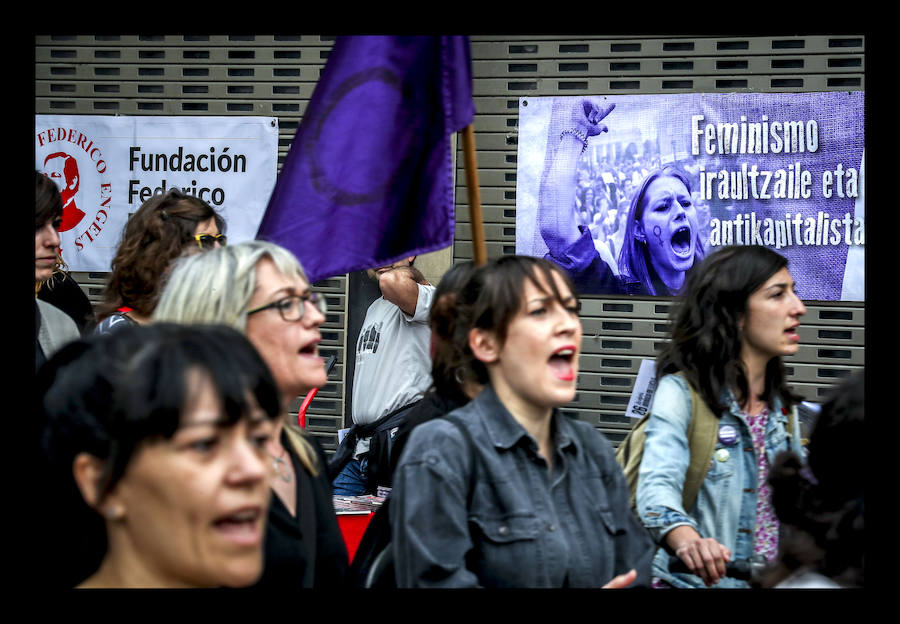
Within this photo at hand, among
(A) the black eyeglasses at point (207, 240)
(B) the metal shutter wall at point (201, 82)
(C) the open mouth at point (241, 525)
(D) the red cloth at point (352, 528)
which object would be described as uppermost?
(B) the metal shutter wall at point (201, 82)

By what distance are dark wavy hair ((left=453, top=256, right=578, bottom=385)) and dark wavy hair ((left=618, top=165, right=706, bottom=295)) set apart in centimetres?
437

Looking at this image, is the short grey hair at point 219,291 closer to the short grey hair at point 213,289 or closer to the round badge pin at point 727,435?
the short grey hair at point 213,289

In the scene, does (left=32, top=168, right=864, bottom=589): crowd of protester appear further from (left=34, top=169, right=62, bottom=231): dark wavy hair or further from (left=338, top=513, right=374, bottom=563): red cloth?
(left=338, top=513, right=374, bottom=563): red cloth

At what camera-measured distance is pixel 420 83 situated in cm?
373

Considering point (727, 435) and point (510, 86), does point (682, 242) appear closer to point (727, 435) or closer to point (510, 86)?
point (510, 86)

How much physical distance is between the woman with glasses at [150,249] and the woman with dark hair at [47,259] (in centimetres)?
16

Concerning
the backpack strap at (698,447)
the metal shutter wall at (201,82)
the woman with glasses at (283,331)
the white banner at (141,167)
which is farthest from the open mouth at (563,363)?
the white banner at (141,167)

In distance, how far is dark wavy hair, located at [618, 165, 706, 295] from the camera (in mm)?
7332

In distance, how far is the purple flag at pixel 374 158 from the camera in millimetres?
3641

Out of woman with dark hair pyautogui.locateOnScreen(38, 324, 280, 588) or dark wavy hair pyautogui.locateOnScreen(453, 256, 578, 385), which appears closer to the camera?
woman with dark hair pyautogui.locateOnScreen(38, 324, 280, 588)

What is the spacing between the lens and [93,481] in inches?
73.4

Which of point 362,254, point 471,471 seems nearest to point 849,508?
point 471,471

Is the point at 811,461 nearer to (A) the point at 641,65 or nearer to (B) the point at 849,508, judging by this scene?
(B) the point at 849,508

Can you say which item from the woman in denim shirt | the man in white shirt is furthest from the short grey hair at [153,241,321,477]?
the man in white shirt
